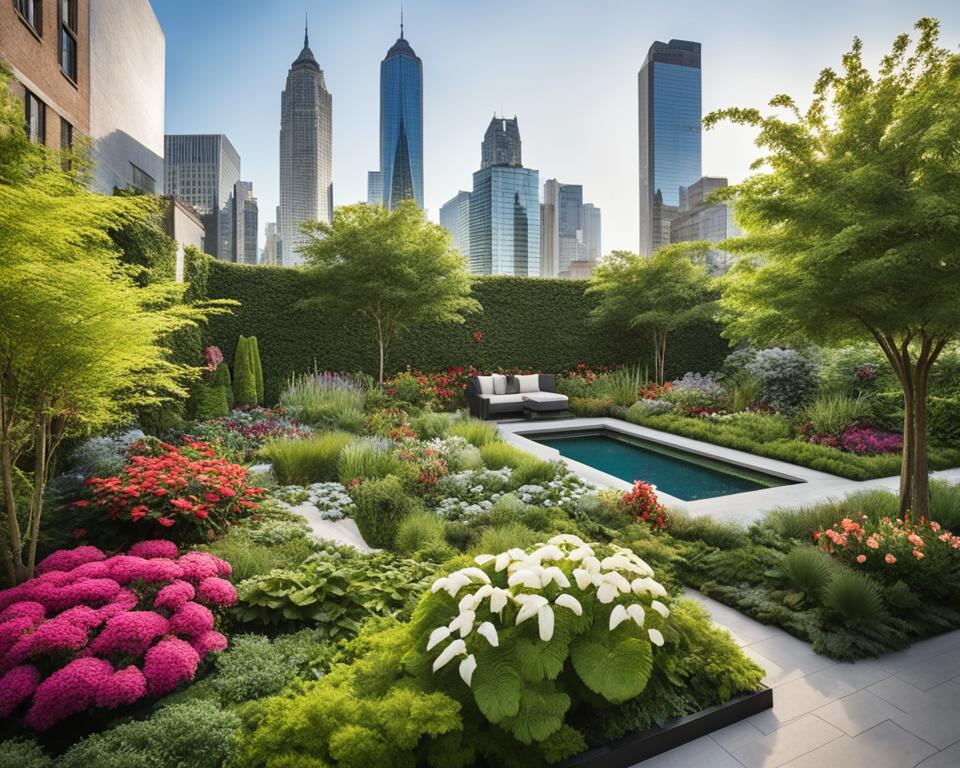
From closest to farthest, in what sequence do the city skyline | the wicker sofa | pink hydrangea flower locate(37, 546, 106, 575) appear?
pink hydrangea flower locate(37, 546, 106, 575)
the city skyline
the wicker sofa

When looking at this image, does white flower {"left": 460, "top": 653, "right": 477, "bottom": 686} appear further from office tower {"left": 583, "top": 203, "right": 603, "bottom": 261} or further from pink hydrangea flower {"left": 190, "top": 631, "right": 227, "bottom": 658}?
office tower {"left": 583, "top": 203, "right": 603, "bottom": 261}

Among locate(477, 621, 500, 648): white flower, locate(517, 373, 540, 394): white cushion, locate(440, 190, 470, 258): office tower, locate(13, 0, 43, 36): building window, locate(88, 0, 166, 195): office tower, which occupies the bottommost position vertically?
locate(477, 621, 500, 648): white flower

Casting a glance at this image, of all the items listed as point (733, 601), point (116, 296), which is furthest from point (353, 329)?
point (733, 601)

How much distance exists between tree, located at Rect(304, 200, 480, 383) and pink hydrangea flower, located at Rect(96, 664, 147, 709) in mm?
8116

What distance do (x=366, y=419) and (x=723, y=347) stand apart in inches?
395

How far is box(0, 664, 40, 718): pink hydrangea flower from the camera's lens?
78.9 inches

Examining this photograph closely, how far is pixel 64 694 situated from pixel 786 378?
1075cm

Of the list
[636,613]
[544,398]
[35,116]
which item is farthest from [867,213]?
[35,116]

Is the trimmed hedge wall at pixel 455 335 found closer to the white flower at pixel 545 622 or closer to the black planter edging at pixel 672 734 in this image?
the white flower at pixel 545 622

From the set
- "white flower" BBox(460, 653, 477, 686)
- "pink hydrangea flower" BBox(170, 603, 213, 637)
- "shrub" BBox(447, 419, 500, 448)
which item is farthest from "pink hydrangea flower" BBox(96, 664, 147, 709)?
"shrub" BBox(447, 419, 500, 448)

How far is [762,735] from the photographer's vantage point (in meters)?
2.17

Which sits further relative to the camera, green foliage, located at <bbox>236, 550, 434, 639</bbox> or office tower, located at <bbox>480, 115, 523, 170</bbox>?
office tower, located at <bbox>480, 115, 523, 170</bbox>

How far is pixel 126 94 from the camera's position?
17.2 metres

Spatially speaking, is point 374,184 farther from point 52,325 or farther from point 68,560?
point 68,560
